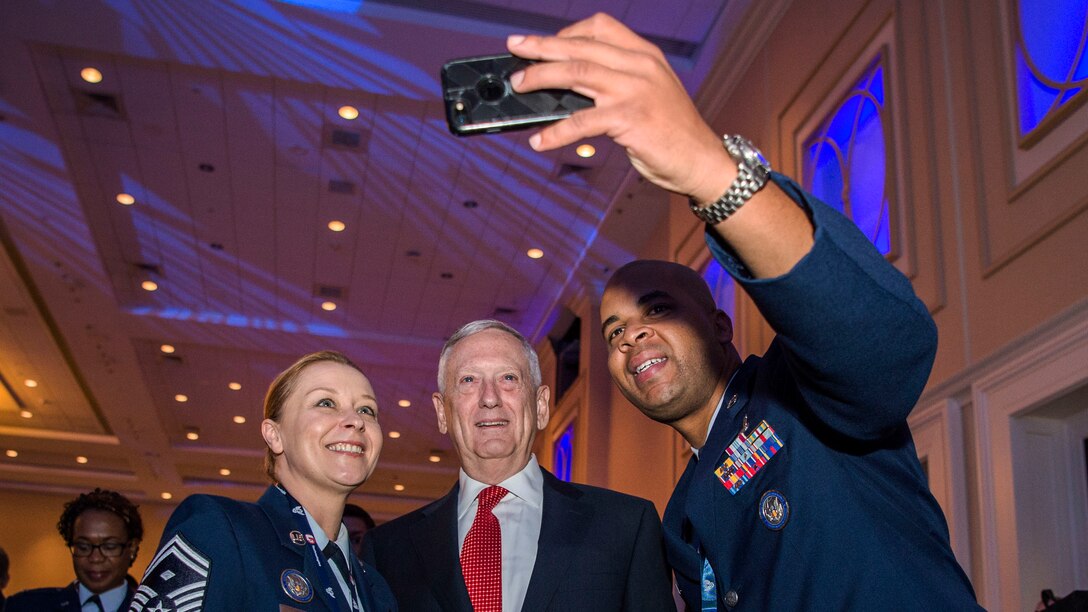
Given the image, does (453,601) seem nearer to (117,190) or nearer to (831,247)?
(831,247)

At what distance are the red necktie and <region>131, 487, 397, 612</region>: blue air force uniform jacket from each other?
13.2 inches

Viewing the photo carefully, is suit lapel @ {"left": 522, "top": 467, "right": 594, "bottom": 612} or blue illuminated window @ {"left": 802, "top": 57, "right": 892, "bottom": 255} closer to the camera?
suit lapel @ {"left": 522, "top": 467, "right": 594, "bottom": 612}

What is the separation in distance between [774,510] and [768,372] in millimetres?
202

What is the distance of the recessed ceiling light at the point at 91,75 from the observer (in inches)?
314

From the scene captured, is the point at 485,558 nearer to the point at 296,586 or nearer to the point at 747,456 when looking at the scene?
the point at 296,586

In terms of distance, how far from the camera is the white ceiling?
289 inches

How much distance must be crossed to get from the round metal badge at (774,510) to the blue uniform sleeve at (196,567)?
3.17 feet

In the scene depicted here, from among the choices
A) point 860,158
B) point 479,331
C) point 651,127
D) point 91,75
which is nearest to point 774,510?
point 651,127

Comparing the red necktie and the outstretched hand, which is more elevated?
the outstretched hand

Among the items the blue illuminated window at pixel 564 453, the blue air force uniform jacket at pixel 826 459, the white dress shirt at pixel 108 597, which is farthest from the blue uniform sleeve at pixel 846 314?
the blue illuminated window at pixel 564 453

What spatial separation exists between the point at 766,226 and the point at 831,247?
64mm

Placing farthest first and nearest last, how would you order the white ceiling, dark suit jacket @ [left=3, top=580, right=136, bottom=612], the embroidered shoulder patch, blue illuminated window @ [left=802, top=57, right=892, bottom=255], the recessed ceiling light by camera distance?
the recessed ceiling light → the white ceiling → blue illuminated window @ [left=802, top=57, right=892, bottom=255] → dark suit jacket @ [left=3, top=580, right=136, bottom=612] → the embroidered shoulder patch

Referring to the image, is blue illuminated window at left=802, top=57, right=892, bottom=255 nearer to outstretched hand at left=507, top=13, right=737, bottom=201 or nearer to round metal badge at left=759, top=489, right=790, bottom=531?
round metal badge at left=759, top=489, right=790, bottom=531

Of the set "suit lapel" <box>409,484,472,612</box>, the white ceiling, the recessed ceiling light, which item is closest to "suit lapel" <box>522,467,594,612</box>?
"suit lapel" <box>409,484,472,612</box>
